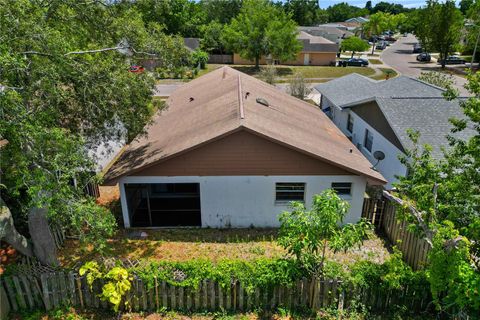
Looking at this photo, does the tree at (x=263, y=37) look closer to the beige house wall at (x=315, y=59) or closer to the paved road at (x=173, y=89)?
the beige house wall at (x=315, y=59)

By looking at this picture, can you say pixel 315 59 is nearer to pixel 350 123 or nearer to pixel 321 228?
pixel 350 123

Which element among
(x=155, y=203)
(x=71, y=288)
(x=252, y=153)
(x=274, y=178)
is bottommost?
(x=155, y=203)

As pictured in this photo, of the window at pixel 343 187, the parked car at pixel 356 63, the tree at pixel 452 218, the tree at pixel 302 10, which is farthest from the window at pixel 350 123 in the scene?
the tree at pixel 302 10

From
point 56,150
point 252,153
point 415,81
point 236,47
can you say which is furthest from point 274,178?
point 236,47

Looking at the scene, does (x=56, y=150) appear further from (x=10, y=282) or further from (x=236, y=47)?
(x=236, y=47)

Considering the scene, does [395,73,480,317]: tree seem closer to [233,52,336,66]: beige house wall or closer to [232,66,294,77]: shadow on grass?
[232,66,294,77]: shadow on grass

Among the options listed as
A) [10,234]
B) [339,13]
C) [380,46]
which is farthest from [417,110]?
[339,13]
